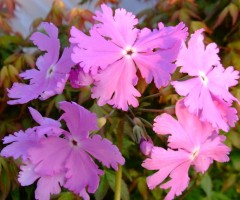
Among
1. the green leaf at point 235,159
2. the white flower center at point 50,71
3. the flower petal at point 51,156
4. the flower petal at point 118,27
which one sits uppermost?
the flower petal at point 118,27

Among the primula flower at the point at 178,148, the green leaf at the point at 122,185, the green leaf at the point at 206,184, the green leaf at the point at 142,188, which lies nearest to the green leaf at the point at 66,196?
the green leaf at the point at 122,185

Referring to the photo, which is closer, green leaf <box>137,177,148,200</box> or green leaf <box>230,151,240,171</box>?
green leaf <box>137,177,148,200</box>

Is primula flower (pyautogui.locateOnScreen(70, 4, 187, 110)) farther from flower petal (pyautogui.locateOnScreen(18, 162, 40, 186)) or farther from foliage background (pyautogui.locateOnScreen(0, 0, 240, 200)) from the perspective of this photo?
foliage background (pyautogui.locateOnScreen(0, 0, 240, 200))

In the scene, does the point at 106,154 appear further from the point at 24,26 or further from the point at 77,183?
the point at 24,26

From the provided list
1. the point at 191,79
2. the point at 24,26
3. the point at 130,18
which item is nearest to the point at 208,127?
the point at 191,79

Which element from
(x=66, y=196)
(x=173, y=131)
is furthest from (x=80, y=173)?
(x=66, y=196)

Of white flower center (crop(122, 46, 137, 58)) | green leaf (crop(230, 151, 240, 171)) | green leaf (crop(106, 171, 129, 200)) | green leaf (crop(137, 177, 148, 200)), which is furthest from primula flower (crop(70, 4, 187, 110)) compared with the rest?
green leaf (crop(230, 151, 240, 171))

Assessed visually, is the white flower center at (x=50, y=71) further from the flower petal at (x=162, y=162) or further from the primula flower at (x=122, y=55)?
the flower petal at (x=162, y=162)

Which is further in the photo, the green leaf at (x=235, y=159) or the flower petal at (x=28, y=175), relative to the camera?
the green leaf at (x=235, y=159)
